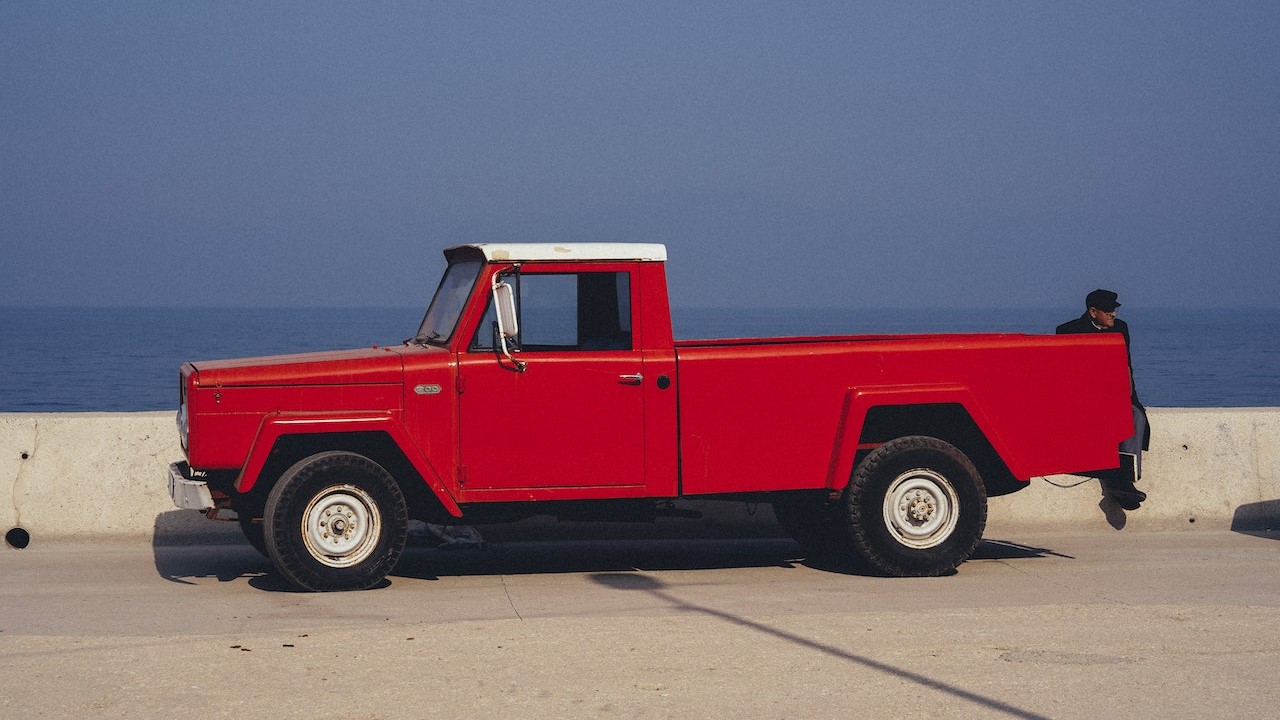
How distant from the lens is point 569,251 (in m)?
9.16

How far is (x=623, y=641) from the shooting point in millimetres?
7133

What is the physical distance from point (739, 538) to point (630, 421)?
2.41 m

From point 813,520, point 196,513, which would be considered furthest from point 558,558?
point 196,513

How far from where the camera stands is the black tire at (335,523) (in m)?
8.55

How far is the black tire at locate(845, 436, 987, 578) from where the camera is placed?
923 cm

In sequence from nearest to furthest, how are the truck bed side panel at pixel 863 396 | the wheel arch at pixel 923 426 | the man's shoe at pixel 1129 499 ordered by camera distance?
the truck bed side panel at pixel 863 396 → the wheel arch at pixel 923 426 → the man's shoe at pixel 1129 499

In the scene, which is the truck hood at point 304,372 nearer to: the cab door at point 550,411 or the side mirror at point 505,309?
the cab door at point 550,411

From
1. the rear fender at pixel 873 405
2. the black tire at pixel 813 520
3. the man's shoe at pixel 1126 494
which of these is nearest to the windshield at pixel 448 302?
the black tire at pixel 813 520

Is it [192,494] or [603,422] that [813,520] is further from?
[192,494]

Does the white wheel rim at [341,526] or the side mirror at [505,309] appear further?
the side mirror at [505,309]

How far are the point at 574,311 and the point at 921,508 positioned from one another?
8.36 feet

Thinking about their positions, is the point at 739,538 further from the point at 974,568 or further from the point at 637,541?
the point at 974,568

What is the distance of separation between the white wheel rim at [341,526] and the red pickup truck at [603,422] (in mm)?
11

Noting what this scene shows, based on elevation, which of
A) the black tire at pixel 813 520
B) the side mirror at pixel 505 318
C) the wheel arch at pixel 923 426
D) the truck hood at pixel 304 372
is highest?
the side mirror at pixel 505 318
